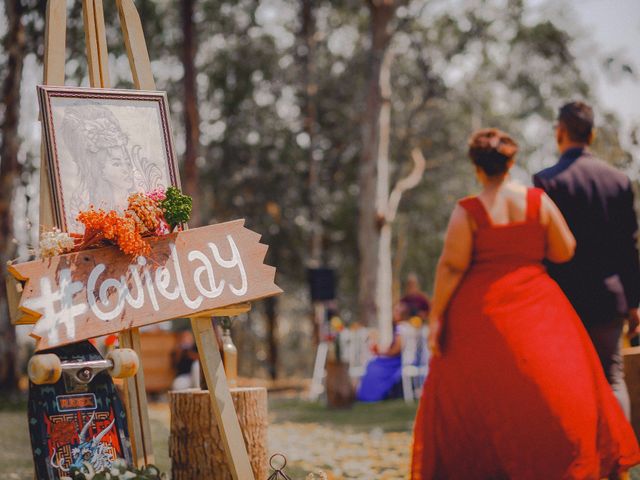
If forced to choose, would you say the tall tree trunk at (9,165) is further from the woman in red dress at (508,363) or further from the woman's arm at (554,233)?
the woman's arm at (554,233)

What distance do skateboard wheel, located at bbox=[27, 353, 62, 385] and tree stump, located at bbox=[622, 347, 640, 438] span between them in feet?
11.8

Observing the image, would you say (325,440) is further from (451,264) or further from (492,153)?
(492,153)

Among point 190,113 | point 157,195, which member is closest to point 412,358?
point 190,113

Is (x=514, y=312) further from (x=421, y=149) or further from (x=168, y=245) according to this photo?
(x=421, y=149)

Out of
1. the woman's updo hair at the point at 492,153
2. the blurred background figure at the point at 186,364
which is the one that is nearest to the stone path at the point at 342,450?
the woman's updo hair at the point at 492,153

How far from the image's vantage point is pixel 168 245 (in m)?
3.80

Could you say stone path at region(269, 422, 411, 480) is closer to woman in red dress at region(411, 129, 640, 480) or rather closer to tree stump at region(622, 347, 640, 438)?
woman in red dress at region(411, 129, 640, 480)

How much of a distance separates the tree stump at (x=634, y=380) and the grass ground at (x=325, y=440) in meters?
0.33

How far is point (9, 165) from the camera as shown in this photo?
1288 centimetres

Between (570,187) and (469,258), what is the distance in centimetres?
93

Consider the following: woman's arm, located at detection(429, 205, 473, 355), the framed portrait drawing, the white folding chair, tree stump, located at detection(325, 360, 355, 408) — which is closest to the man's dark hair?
woman's arm, located at detection(429, 205, 473, 355)

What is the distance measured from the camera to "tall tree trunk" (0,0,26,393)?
12.9 metres

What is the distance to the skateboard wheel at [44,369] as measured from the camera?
10.4ft

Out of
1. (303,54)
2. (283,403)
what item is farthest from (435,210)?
(283,403)
